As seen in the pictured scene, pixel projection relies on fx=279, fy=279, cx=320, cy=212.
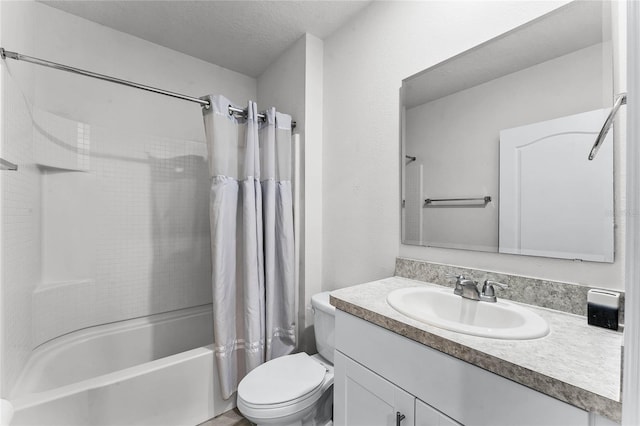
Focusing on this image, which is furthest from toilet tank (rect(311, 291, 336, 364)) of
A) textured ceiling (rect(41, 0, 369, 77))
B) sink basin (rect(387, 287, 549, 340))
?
textured ceiling (rect(41, 0, 369, 77))

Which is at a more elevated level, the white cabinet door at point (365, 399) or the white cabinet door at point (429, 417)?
the white cabinet door at point (429, 417)

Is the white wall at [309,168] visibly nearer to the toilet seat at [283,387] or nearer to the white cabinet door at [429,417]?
the toilet seat at [283,387]

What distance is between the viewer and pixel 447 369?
0.74 meters

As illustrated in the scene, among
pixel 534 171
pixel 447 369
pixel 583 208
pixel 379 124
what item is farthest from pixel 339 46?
pixel 447 369

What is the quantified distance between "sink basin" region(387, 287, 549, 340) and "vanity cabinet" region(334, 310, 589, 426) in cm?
9

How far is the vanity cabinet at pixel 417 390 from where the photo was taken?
609mm

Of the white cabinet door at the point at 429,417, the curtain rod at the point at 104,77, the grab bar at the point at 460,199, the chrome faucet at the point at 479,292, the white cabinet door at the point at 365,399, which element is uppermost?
the curtain rod at the point at 104,77

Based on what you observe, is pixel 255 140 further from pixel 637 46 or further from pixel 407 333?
pixel 637 46

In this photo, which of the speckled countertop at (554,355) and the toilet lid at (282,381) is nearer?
the speckled countertop at (554,355)

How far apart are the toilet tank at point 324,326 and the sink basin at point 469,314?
0.52m

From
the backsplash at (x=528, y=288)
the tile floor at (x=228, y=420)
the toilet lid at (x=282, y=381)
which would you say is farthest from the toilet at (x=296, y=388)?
the backsplash at (x=528, y=288)

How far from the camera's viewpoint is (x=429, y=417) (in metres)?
0.78

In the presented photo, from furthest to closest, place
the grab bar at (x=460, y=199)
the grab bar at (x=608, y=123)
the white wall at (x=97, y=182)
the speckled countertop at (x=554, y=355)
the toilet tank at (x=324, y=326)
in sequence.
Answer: the toilet tank at (x=324, y=326) → the white wall at (x=97, y=182) → the grab bar at (x=460, y=199) → the grab bar at (x=608, y=123) → the speckled countertop at (x=554, y=355)

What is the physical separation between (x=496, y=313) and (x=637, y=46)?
2.91 ft
